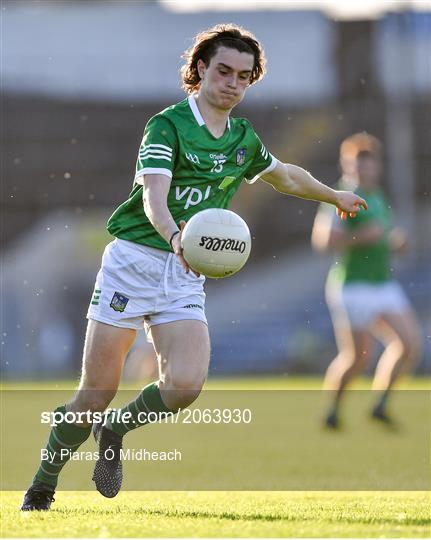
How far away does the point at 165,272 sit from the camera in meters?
5.43

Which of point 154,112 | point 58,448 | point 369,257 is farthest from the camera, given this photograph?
point 154,112

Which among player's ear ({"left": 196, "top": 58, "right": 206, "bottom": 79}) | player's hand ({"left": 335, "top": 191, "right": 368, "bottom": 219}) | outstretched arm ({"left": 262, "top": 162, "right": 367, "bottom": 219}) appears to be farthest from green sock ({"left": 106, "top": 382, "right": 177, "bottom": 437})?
player's ear ({"left": 196, "top": 58, "right": 206, "bottom": 79})

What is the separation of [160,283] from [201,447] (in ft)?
13.5

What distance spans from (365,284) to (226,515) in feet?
18.1

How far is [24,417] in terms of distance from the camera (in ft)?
41.1

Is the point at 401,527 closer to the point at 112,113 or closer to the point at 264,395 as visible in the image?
the point at 264,395

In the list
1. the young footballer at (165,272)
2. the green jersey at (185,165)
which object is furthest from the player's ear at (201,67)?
the green jersey at (185,165)

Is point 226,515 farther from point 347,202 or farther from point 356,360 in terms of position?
point 356,360

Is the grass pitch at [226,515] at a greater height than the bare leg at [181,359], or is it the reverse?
the bare leg at [181,359]

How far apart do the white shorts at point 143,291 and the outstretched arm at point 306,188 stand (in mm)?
780

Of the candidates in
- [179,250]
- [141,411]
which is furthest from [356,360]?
[179,250]

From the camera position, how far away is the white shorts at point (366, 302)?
33.6 feet

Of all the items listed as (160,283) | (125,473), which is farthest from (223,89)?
(125,473)

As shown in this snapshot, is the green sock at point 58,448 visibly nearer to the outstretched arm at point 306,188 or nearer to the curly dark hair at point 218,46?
the outstretched arm at point 306,188
